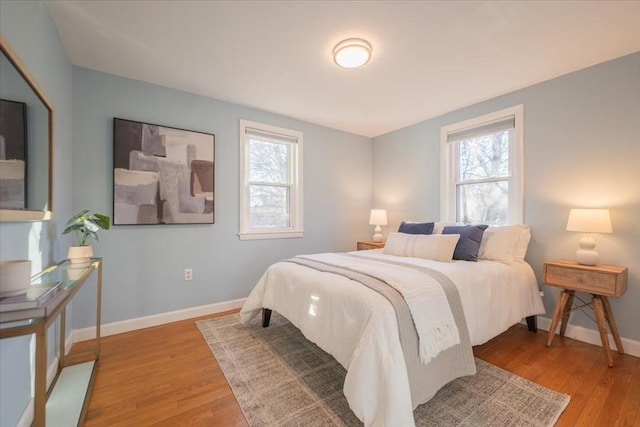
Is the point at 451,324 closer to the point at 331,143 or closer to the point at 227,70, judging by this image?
the point at 227,70

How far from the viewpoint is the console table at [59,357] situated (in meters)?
0.84

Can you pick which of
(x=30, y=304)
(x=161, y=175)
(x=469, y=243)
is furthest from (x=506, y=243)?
(x=161, y=175)

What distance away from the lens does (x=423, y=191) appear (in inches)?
147

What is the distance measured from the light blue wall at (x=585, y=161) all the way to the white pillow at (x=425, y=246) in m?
0.98

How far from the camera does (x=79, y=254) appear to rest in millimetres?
1890

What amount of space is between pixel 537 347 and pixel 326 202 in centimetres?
277

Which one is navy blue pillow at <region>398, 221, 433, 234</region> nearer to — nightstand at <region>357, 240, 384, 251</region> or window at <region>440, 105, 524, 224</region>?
window at <region>440, 105, 524, 224</region>

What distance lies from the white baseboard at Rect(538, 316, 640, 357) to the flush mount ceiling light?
116 inches

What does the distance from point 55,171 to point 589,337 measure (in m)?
4.44

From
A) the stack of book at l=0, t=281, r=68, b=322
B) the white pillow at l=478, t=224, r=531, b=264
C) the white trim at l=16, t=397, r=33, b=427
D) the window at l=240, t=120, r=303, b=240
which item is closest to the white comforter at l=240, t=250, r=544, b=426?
the white pillow at l=478, t=224, r=531, b=264

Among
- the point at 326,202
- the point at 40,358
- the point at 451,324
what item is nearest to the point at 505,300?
the point at 451,324

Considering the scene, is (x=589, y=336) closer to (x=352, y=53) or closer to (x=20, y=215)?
(x=352, y=53)

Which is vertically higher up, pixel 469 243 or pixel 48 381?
pixel 469 243

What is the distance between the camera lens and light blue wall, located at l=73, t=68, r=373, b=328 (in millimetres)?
2408
